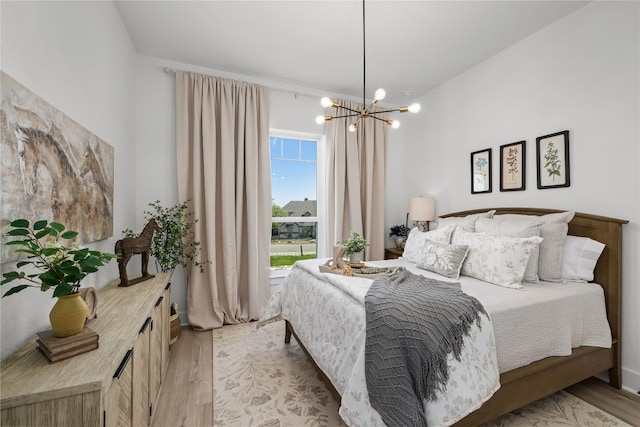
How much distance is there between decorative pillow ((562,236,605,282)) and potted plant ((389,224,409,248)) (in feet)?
6.10

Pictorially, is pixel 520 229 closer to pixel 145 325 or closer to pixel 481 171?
pixel 481 171

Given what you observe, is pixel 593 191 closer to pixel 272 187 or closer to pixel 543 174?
pixel 543 174

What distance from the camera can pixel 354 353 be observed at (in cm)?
149

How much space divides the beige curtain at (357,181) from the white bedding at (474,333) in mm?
1611

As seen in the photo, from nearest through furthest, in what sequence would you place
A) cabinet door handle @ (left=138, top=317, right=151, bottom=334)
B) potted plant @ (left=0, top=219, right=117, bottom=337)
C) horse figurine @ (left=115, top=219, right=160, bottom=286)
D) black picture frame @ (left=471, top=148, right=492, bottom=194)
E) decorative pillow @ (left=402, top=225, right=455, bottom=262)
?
potted plant @ (left=0, top=219, right=117, bottom=337)
cabinet door handle @ (left=138, top=317, right=151, bottom=334)
horse figurine @ (left=115, top=219, right=160, bottom=286)
decorative pillow @ (left=402, top=225, right=455, bottom=262)
black picture frame @ (left=471, top=148, right=492, bottom=194)

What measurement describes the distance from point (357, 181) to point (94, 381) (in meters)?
3.34

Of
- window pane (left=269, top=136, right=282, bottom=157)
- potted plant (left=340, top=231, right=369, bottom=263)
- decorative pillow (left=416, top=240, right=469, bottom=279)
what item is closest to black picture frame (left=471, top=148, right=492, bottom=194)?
decorative pillow (left=416, top=240, right=469, bottom=279)

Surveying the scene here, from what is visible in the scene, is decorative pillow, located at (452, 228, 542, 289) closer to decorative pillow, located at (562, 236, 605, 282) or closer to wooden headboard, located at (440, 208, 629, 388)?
decorative pillow, located at (562, 236, 605, 282)

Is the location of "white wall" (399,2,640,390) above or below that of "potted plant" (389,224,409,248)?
above

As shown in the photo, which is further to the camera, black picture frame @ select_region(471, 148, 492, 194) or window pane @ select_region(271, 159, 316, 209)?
window pane @ select_region(271, 159, 316, 209)

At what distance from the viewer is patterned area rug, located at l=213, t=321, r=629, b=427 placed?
68.4 inches

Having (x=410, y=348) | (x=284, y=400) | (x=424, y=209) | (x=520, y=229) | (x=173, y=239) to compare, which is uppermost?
(x=424, y=209)

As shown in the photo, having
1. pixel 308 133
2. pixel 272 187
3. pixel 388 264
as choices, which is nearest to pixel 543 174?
pixel 388 264

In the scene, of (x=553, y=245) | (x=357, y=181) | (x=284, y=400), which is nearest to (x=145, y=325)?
(x=284, y=400)
